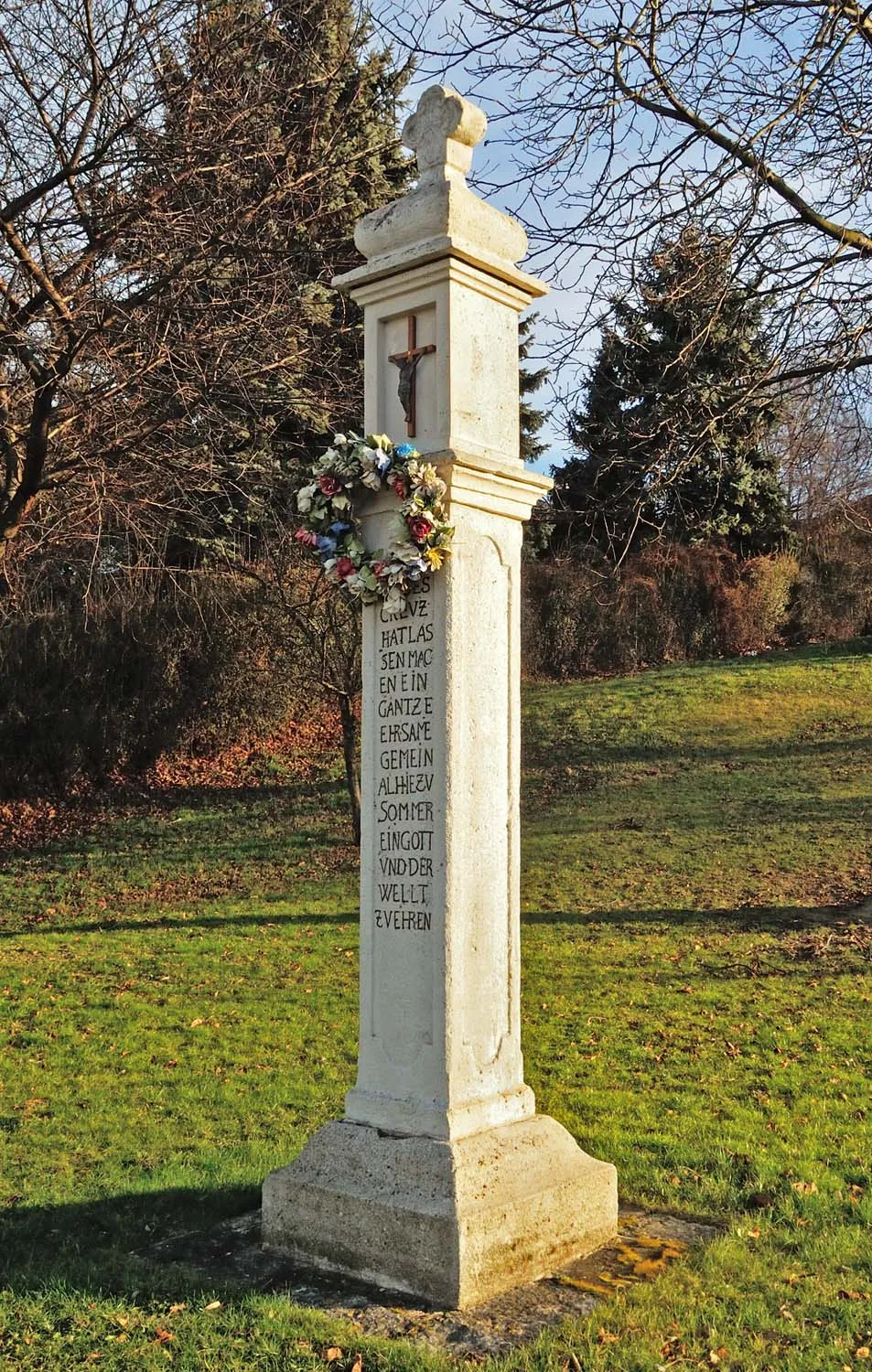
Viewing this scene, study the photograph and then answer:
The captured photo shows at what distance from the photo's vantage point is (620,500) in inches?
378

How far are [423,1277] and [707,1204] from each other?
1.66 meters

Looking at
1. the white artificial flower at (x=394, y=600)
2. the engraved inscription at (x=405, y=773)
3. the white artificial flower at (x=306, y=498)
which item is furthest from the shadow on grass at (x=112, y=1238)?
the white artificial flower at (x=306, y=498)

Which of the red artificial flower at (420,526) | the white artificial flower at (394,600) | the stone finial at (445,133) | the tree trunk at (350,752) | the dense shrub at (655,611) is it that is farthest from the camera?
the dense shrub at (655,611)

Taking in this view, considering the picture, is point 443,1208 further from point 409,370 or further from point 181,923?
point 181,923

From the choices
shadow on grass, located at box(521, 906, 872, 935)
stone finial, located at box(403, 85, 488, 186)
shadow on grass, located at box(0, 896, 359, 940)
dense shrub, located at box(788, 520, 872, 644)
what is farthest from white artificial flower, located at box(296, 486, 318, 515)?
dense shrub, located at box(788, 520, 872, 644)

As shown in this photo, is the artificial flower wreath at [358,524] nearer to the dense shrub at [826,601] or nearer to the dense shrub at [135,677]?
the dense shrub at [135,677]

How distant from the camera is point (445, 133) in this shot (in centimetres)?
→ 504

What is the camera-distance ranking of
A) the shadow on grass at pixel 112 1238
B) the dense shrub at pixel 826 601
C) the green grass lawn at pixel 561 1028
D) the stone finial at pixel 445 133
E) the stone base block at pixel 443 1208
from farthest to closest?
1. the dense shrub at pixel 826 601
2. the stone finial at pixel 445 133
3. the shadow on grass at pixel 112 1238
4. the stone base block at pixel 443 1208
5. the green grass lawn at pixel 561 1028

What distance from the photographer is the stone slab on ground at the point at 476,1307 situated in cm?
404

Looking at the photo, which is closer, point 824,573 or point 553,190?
point 553,190

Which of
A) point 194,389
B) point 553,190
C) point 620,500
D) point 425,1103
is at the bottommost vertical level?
point 425,1103

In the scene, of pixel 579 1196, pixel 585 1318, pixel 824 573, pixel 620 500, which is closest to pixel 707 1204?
pixel 579 1196

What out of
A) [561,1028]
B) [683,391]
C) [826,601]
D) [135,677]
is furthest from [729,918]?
[826,601]

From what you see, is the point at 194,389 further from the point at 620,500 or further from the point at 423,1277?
the point at 423,1277
